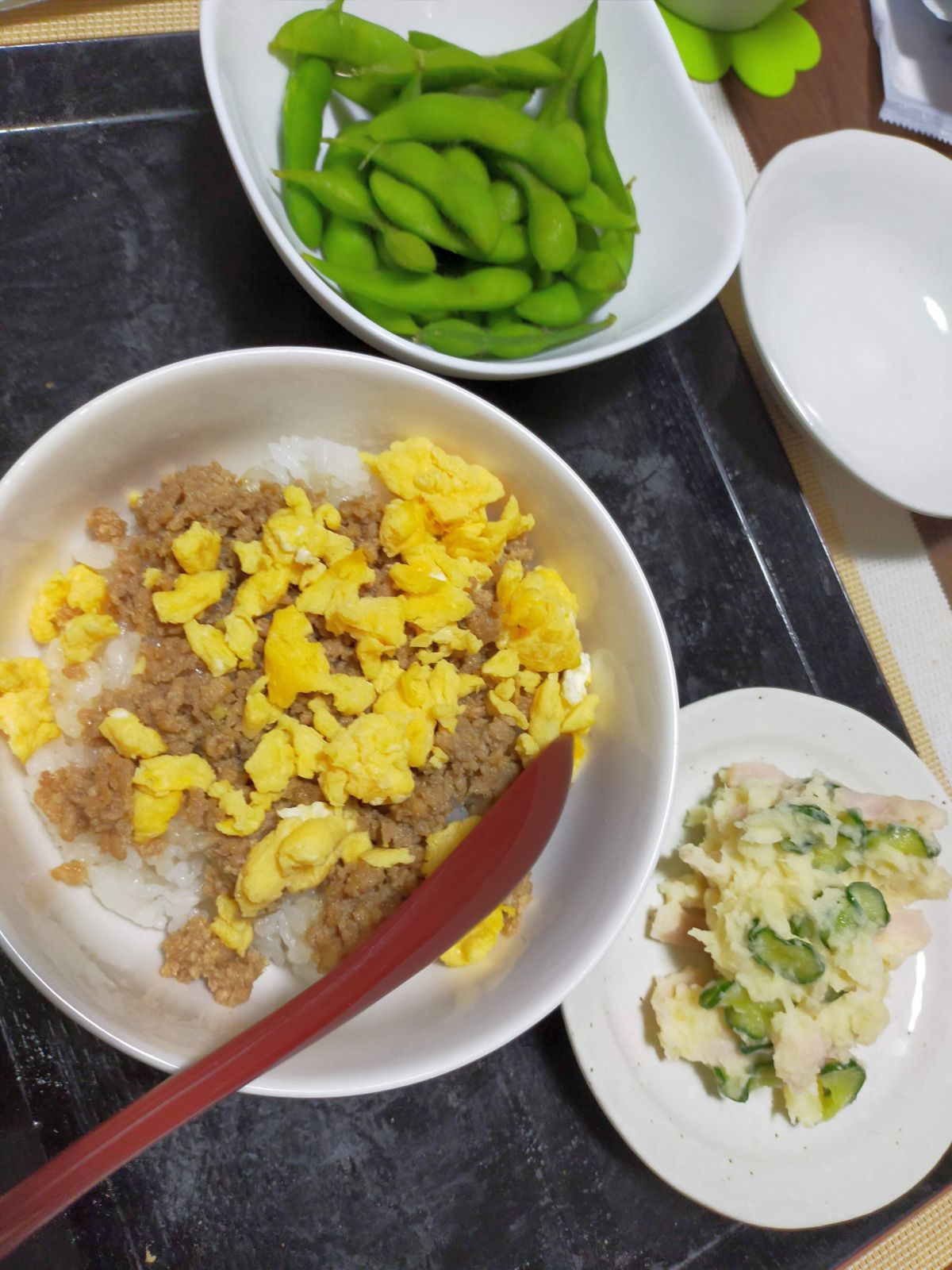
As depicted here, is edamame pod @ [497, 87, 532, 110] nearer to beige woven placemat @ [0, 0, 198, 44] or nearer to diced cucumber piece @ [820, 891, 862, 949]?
beige woven placemat @ [0, 0, 198, 44]

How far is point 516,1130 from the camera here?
1.11 meters

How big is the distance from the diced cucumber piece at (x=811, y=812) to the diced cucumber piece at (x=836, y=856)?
3 centimetres

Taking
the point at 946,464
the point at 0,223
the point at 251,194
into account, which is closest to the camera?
the point at 251,194

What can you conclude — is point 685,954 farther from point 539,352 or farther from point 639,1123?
point 539,352

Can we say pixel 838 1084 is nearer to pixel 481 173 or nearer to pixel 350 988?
pixel 350 988

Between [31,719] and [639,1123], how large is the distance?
0.86 metres

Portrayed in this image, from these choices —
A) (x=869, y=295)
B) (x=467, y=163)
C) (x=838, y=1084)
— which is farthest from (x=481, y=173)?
(x=838, y=1084)

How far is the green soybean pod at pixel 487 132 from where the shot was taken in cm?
113

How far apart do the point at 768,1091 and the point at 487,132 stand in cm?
133

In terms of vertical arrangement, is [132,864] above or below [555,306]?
below

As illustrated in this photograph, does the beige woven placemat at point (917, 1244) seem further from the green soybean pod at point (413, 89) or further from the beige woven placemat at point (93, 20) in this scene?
the beige woven placemat at point (93, 20)

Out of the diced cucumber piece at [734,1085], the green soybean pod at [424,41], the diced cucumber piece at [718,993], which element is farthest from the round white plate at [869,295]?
the diced cucumber piece at [734,1085]

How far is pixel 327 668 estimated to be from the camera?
984 millimetres

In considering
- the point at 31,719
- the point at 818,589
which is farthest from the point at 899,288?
the point at 31,719
